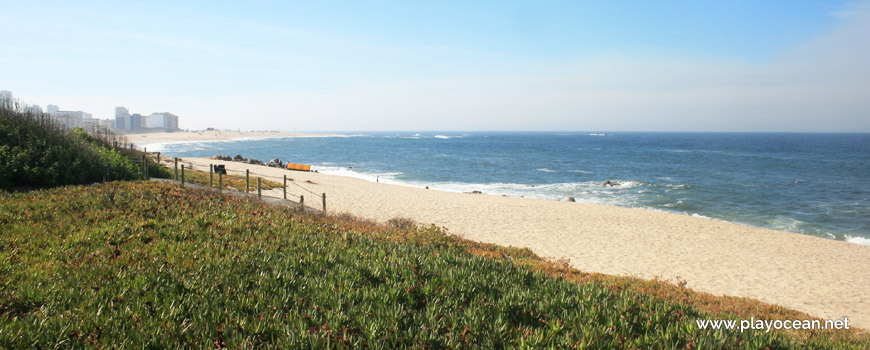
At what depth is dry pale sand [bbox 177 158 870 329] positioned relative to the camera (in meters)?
11.1

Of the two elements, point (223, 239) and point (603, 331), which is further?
point (223, 239)

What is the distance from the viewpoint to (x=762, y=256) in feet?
47.3

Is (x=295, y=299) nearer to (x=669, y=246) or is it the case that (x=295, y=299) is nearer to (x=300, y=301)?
(x=300, y=301)

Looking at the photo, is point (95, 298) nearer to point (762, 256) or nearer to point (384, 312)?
point (384, 312)

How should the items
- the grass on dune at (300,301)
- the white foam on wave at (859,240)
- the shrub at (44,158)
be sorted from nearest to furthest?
1. the grass on dune at (300,301)
2. the shrub at (44,158)
3. the white foam on wave at (859,240)

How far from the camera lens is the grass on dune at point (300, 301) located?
342 cm

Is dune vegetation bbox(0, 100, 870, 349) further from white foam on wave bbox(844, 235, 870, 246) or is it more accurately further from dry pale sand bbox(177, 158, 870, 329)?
white foam on wave bbox(844, 235, 870, 246)

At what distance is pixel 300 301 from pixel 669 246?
1485cm

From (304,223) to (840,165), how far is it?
68.7 metres

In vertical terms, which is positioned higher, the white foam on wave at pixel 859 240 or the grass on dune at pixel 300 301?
the grass on dune at pixel 300 301

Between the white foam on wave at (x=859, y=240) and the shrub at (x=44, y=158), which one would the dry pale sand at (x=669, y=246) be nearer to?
the white foam on wave at (x=859, y=240)

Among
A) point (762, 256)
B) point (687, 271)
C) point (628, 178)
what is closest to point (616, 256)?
point (687, 271)

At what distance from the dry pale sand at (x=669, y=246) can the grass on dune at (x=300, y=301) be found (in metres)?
7.44

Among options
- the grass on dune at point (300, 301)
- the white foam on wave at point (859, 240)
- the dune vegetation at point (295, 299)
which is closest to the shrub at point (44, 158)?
the dune vegetation at point (295, 299)
